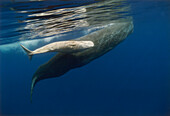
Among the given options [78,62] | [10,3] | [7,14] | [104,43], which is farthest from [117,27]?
[7,14]

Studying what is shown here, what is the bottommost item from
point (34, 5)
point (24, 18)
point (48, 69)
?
point (48, 69)

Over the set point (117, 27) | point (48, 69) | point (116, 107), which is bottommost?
point (116, 107)

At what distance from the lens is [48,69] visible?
6.80 meters

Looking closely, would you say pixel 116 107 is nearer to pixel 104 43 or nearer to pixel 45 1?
pixel 104 43

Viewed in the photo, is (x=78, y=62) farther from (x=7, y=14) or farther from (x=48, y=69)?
(x=7, y=14)

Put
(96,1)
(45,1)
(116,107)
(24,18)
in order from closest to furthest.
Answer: (45,1) → (96,1) → (24,18) → (116,107)

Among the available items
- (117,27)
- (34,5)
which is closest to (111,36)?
(117,27)

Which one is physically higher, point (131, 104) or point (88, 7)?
point (88, 7)

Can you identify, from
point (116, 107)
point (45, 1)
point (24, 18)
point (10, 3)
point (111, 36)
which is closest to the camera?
point (10, 3)

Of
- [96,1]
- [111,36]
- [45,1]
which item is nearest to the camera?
[45,1]

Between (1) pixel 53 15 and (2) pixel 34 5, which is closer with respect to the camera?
(2) pixel 34 5

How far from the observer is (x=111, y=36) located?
26.1 ft

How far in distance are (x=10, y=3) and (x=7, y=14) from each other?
177 centimetres

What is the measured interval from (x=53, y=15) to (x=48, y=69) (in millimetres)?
4626
